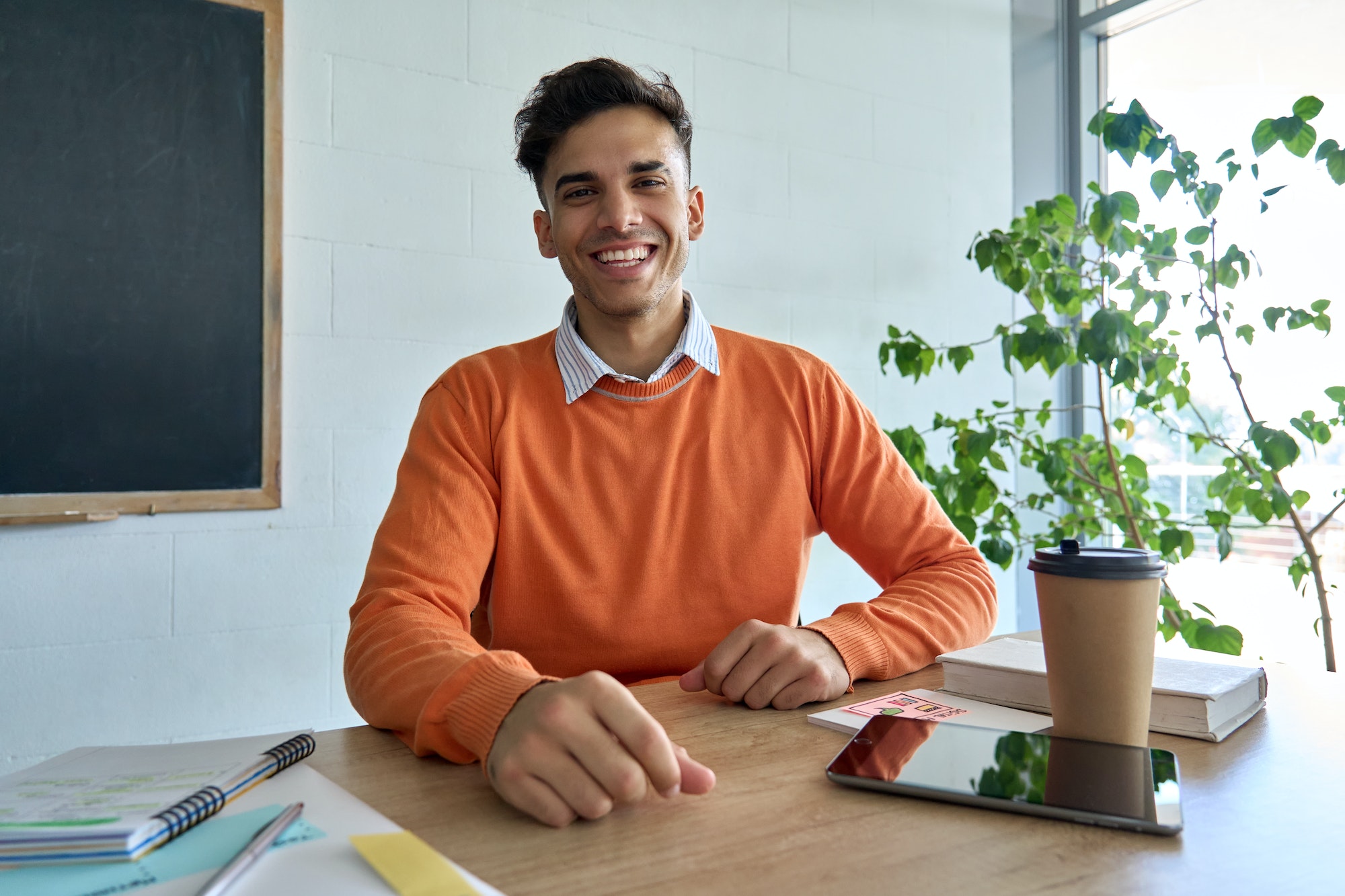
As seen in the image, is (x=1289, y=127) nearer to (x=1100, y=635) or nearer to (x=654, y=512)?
(x=654, y=512)

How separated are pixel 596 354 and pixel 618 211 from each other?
23 cm

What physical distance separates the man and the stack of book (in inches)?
4.3

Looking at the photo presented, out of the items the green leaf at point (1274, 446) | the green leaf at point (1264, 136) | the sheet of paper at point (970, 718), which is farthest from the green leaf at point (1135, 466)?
the sheet of paper at point (970, 718)

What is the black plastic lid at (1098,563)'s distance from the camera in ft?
2.31

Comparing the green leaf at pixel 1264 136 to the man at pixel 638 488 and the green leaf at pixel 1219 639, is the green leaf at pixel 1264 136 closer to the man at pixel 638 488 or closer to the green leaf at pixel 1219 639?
the green leaf at pixel 1219 639

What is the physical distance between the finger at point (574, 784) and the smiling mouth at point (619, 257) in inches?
39.6

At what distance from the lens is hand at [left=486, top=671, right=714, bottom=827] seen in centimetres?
65

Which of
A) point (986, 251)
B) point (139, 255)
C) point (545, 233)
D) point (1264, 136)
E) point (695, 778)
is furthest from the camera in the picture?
point (986, 251)

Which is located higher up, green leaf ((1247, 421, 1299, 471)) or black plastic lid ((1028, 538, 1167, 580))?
green leaf ((1247, 421, 1299, 471))

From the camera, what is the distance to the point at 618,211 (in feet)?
4.97

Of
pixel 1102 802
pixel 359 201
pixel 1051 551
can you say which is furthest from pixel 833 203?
pixel 1102 802

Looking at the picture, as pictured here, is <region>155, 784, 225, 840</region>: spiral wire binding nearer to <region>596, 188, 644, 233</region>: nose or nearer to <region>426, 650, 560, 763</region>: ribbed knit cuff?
<region>426, 650, 560, 763</region>: ribbed knit cuff

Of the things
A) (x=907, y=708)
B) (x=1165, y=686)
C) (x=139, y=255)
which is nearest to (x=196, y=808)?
(x=907, y=708)

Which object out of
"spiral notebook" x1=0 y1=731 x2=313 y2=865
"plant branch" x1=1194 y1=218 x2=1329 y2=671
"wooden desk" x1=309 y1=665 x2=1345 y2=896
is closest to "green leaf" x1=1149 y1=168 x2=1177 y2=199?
"plant branch" x1=1194 y1=218 x2=1329 y2=671
